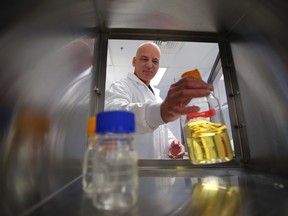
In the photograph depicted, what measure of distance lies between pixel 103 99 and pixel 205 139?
43cm

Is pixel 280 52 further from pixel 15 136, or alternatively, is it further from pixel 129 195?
pixel 15 136

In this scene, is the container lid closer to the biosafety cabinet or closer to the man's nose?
the biosafety cabinet

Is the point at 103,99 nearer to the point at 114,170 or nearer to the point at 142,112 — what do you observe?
the point at 142,112

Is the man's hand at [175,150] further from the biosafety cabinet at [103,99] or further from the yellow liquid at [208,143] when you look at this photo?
the yellow liquid at [208,143]

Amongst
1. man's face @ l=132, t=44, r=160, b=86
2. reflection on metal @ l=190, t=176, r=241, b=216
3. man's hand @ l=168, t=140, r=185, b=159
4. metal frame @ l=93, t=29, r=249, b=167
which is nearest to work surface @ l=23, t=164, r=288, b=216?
reflection on metal @ l=190, t=176, r=241, b=216

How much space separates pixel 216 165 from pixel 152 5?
26.7 inches

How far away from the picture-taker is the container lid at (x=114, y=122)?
0.26 metres

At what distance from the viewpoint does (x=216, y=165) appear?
75 centimetres

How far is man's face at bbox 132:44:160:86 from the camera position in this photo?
1.18 m

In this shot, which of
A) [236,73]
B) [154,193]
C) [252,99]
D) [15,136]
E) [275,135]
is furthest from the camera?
[236,73]

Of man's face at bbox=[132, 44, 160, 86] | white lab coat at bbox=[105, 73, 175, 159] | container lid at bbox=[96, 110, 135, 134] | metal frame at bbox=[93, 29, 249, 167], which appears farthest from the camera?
man's face at bbox=[132, 44, 160, 86]

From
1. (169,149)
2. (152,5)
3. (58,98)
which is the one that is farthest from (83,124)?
(169,149)

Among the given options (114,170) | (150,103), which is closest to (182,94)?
(150,103)

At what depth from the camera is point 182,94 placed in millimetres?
505
